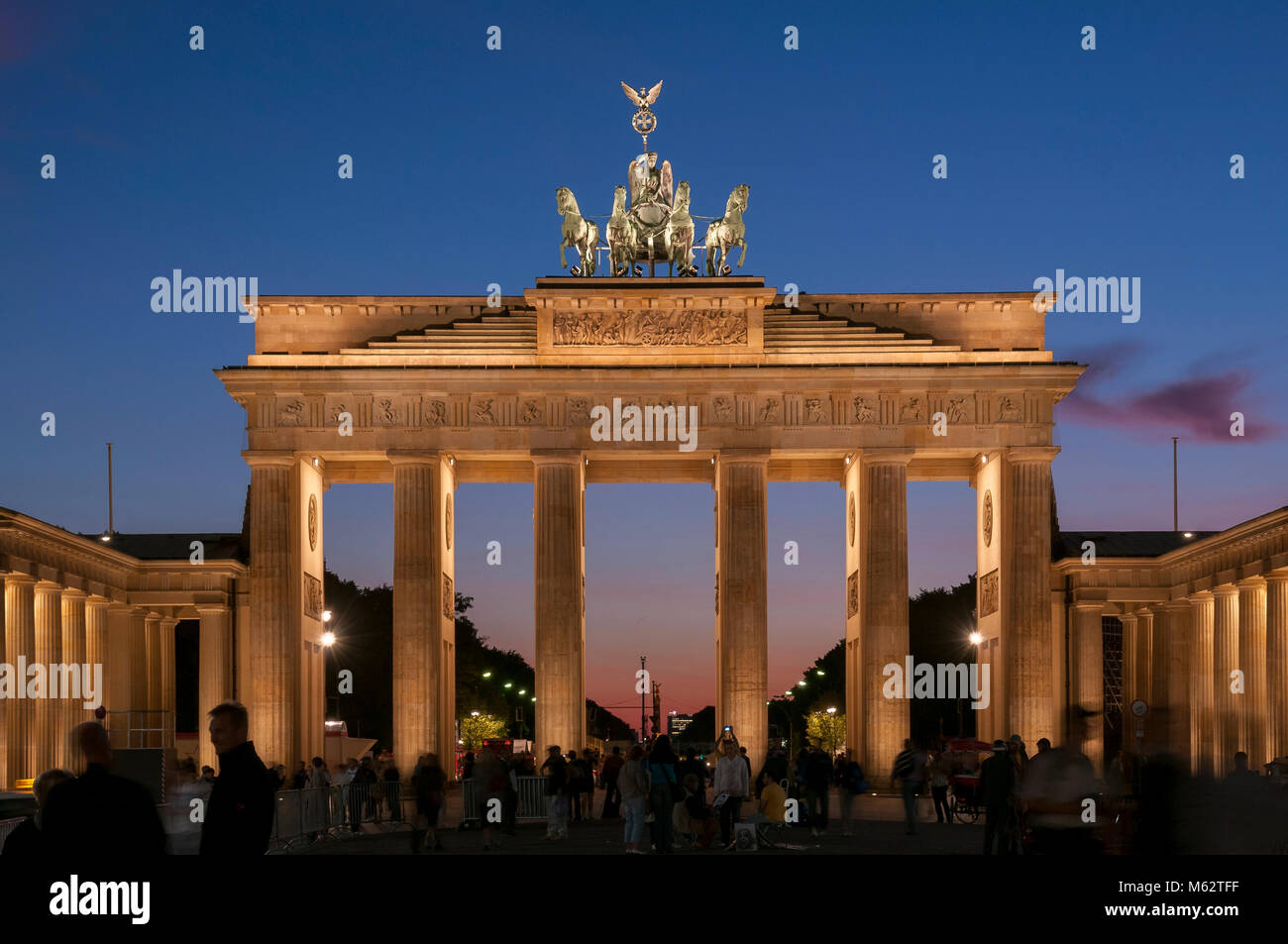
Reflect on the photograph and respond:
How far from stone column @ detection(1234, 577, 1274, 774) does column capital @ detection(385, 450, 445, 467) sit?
99.0ft

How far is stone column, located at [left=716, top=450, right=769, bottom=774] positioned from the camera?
64188 mm

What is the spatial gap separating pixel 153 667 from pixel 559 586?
19.5 m

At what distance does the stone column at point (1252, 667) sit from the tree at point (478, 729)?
76140 mm

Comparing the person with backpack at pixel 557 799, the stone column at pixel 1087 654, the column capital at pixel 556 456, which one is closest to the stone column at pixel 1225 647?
the stone column at pixel 1087 654

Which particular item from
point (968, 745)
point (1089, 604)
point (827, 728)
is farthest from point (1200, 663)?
point (827, 728)

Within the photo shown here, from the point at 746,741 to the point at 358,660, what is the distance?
58200 millimetres

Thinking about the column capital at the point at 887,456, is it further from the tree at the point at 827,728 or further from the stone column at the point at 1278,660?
the tree at the point at 827,728

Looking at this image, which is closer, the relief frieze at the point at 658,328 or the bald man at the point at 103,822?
the bald man at the point at 103,822

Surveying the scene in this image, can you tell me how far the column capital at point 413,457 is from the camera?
64812 mm

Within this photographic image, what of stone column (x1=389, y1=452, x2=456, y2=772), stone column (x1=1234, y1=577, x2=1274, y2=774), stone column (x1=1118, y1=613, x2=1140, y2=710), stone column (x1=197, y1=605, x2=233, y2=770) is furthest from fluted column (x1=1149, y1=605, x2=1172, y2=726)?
stone column (x1=197, y1=605, x2=233, y2=770)

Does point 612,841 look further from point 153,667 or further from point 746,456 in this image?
point 153,667

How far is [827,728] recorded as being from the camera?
14738cm

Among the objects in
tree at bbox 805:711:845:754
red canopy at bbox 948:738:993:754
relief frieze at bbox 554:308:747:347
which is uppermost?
relief frieze at bbox 554:308:747:347

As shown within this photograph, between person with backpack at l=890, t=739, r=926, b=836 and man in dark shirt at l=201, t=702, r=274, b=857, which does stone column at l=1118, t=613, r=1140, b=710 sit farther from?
man in dark shirt at l=201, t=702, r=274, b=857
